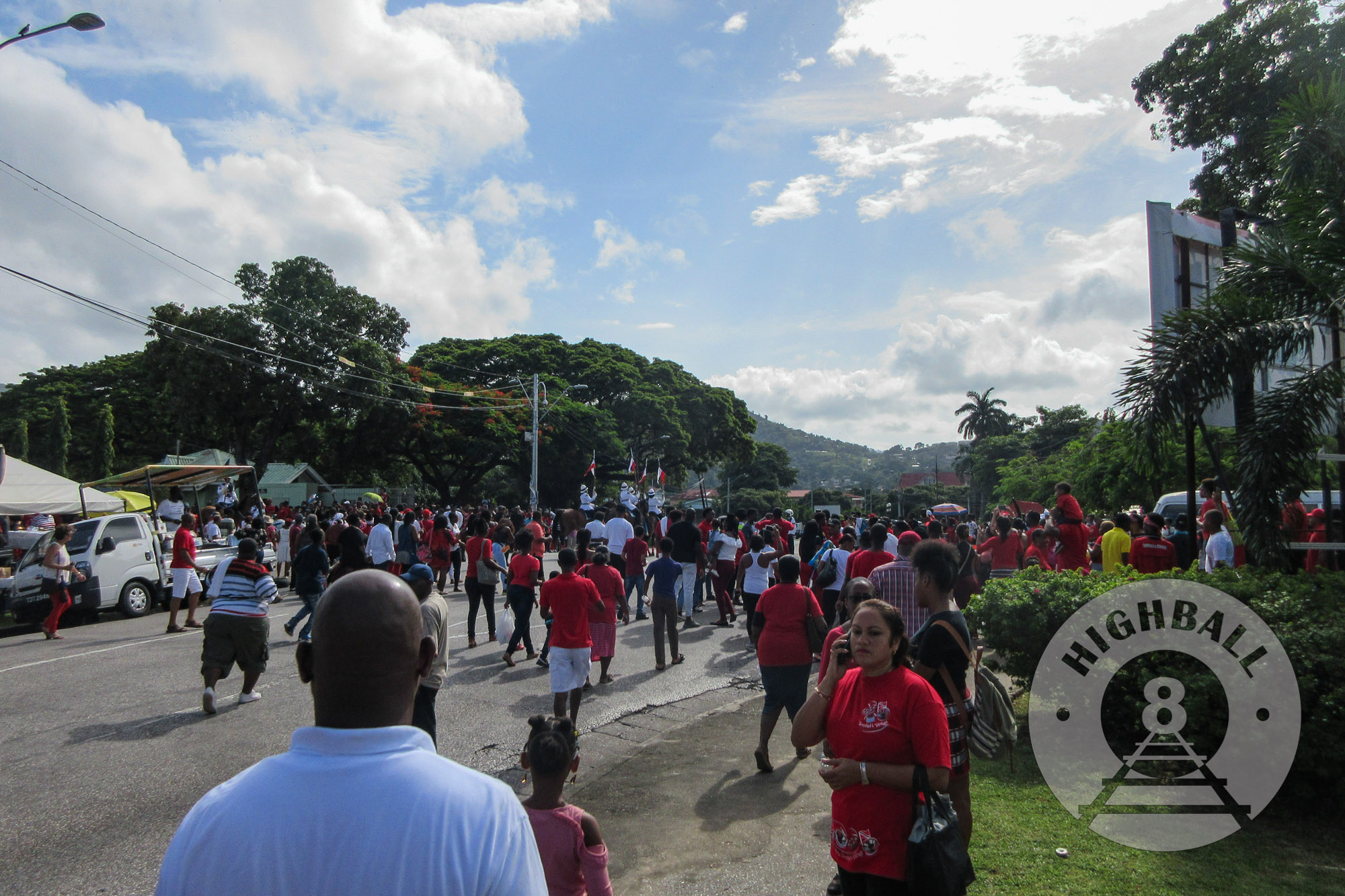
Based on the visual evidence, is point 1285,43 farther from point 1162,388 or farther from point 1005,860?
point 1005,860

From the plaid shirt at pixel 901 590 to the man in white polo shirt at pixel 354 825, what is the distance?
16.6 ft

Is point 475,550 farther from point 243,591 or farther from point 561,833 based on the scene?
point 561,833

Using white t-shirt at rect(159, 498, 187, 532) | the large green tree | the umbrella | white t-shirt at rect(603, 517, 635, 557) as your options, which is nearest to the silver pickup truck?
white t-shirt at rect(159, 498, 187, 532)

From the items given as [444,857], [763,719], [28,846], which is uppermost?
[444,857]

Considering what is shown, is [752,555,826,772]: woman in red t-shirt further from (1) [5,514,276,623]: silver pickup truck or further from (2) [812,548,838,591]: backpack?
(1) [5,514,276,623]: silver pickup truck

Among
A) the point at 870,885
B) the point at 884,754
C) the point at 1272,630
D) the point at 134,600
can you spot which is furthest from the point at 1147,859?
A: the point at 134,600

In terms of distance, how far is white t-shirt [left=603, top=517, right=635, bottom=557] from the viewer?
14375mm

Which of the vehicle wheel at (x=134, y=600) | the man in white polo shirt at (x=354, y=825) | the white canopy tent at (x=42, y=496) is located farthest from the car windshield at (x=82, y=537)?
the man in white polo shirt at (x=354, y=825)

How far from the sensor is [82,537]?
14438 millimetres

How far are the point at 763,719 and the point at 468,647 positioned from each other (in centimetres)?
628

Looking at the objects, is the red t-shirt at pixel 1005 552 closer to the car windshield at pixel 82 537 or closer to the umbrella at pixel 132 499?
the car windshield at pixel 82 537

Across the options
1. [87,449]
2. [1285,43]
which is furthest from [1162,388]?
[87,449]

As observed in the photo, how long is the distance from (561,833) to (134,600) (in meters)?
15.0

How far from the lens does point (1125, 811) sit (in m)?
5.29
